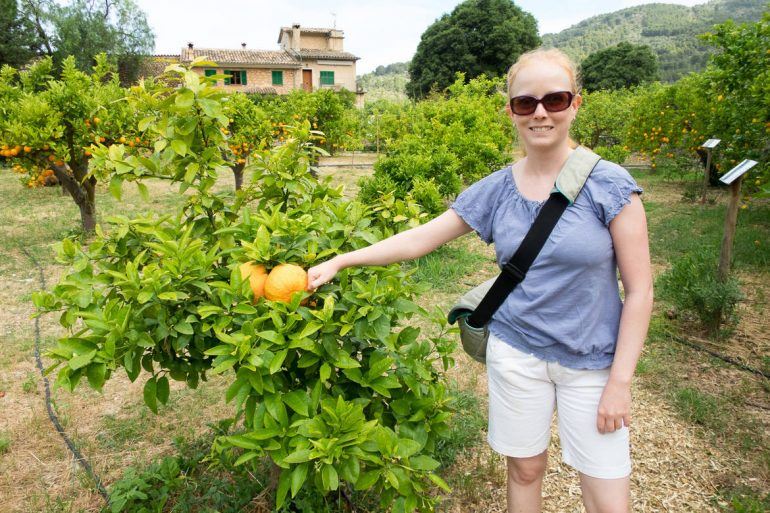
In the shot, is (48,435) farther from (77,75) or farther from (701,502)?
(77,75)

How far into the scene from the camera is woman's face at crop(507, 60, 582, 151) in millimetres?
1525

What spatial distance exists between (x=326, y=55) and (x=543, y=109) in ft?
127

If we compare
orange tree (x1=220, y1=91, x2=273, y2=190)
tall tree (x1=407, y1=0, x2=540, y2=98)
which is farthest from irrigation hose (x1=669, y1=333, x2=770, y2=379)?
tall tree (x1=407, y1=0, x2=540, y2=98)

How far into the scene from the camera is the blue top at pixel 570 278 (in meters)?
1.47

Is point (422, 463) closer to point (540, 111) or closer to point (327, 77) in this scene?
point (540, 111)

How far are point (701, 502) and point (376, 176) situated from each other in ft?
19.7

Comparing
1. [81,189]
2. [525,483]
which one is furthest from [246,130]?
[525,483]

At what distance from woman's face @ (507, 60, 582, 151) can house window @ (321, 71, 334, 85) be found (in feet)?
128

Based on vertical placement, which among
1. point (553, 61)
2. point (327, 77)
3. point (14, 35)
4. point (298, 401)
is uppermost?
point (327, 77)

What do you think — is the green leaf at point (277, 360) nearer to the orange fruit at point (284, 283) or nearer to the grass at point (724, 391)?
the orange fruit at point (284, 283)

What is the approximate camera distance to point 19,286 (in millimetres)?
5738

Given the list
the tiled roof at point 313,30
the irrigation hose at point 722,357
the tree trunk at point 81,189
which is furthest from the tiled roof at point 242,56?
the irrigation hose at point 722,357

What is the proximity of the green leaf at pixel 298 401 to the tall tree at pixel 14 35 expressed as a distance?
82.7ft

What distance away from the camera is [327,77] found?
125ft
